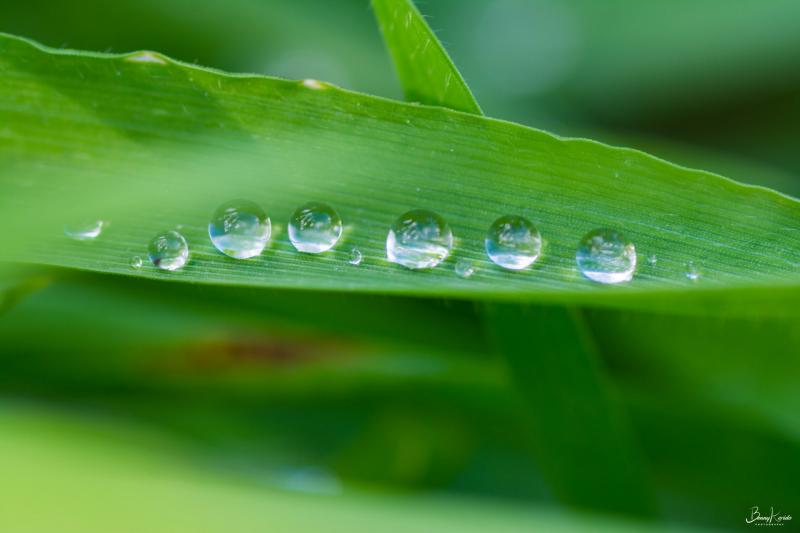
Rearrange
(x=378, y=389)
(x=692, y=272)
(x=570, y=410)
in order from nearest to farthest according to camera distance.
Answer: (x=692, y=272), (x=570, y=410), (x=378, y=389)

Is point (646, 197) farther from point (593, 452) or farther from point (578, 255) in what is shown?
point (593, 452)

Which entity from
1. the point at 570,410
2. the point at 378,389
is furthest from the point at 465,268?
the point at 378,389

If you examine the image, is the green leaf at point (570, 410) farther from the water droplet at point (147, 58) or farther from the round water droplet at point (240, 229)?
the water droplet at point (147, 58)

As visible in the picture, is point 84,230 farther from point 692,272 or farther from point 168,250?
point 692,272

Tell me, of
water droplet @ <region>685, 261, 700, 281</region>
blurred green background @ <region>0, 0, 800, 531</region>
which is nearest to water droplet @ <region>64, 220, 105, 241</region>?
blurred green background @ <region>0, 0, 800, 531</region>

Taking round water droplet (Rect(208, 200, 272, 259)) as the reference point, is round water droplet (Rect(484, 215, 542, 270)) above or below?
above

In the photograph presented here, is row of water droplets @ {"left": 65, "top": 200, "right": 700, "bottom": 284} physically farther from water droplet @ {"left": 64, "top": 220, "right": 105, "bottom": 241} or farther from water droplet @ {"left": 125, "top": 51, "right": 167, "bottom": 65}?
water droplet @ {"left": 125, "top": 51, "right": 167, "bottom": 65}
